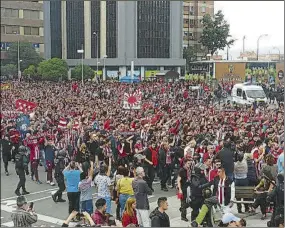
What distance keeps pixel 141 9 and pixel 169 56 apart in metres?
6.87

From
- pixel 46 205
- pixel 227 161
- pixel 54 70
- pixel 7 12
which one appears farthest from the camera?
pixel 7 12

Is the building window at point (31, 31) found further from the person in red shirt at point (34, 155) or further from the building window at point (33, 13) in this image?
the person in red shirt at point (34, 155)

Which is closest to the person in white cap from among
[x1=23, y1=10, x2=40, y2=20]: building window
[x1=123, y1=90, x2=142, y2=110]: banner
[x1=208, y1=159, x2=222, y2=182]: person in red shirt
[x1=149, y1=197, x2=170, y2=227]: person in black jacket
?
[x1=149, y1=197, x2=170, y2=227]: person in black jacket

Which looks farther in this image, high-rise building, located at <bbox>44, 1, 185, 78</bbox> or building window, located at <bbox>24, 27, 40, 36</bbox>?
building window, located at <bbox>24, 27, 40, 36</bbox>

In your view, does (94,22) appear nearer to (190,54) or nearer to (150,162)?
(150,162)

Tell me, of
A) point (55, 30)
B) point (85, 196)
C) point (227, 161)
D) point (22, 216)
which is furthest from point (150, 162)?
point (55, 30)

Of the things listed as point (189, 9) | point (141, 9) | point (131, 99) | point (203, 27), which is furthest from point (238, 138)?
point (189, 9)

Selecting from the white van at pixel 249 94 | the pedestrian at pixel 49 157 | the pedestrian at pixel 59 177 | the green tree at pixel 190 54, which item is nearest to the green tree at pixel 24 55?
the white van at pixel 249 94

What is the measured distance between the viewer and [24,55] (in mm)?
41938

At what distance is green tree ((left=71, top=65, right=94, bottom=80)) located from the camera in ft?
96.2

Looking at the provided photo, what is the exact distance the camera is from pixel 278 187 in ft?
31.7

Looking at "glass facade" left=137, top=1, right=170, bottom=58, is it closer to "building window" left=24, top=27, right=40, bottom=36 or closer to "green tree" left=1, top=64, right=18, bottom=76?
"building window" left=24, top=27, right=40, bottom=36

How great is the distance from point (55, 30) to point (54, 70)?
2.55 metres

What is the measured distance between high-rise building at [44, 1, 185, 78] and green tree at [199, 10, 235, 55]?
11.1 feet
